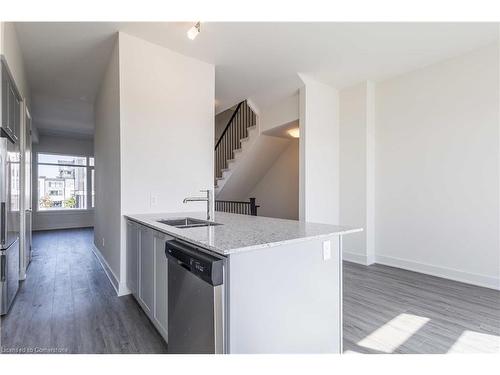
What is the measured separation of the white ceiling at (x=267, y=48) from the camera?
9.99 feet

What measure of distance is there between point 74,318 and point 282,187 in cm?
531

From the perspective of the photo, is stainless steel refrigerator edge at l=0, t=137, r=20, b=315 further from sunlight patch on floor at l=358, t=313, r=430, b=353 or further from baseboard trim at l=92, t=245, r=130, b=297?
sunlight patch on floor at l=358, t=313, r=430, b=353

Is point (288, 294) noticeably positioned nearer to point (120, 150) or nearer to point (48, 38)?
point (120, 150)

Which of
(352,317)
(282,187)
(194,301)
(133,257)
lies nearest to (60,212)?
(282,187)

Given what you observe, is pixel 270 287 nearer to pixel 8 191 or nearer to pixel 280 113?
pixel 8 191

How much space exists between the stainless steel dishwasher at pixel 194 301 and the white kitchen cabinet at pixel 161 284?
0.20 metres

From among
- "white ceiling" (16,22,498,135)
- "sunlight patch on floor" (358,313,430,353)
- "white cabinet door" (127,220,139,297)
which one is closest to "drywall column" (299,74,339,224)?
"white ceiling" (16,22,498,135)

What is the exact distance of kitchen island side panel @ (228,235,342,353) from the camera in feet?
4.74

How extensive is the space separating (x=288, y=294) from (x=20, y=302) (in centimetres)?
300

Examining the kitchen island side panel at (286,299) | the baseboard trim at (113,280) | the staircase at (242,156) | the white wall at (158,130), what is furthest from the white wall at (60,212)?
the kitchen island side panel at (286,299)

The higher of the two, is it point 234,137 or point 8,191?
point 234,137

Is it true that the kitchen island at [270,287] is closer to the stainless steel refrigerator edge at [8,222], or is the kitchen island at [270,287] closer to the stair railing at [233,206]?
the stainless steel refrigerator edge at [8,222]

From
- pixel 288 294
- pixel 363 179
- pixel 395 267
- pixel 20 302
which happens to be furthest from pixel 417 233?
pixel 20 302

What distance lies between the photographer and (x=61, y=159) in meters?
8.52
